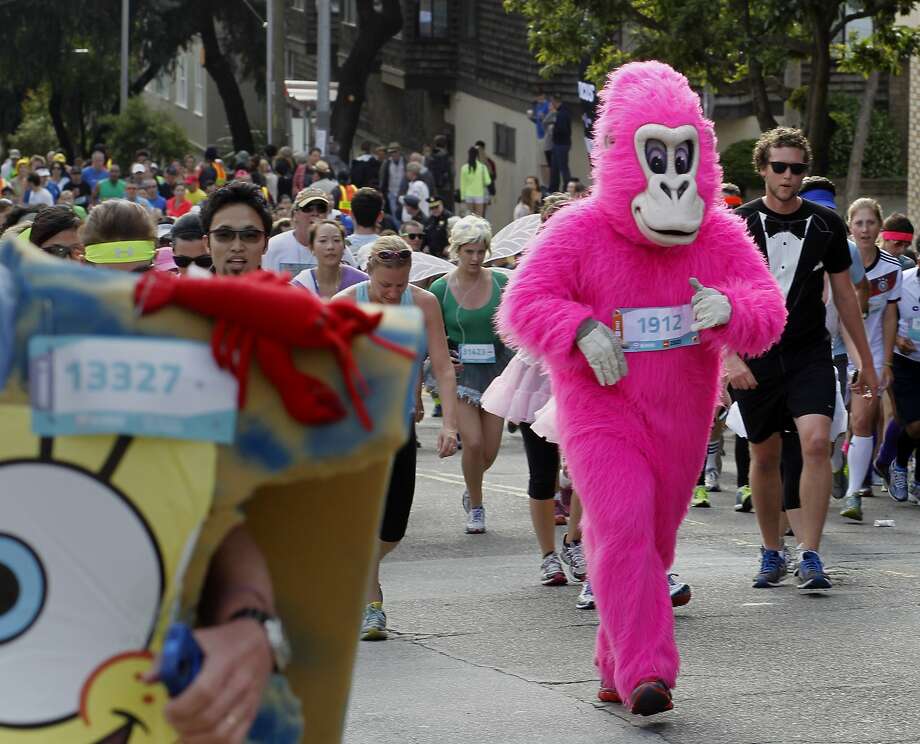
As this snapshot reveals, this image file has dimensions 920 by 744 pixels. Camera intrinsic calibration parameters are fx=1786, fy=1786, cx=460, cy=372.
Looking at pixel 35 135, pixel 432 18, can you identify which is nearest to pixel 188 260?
pixel 432 18

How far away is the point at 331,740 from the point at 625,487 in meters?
3.36

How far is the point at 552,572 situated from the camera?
885 cm

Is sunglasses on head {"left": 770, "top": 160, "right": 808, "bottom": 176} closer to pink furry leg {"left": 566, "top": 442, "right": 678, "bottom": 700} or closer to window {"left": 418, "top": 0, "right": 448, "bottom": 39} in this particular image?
pink furry leg {"left": 566, "top": 442, "right": 678, "bottom": 700}

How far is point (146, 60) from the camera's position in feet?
175

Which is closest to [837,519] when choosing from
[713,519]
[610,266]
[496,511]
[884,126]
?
[713,519]

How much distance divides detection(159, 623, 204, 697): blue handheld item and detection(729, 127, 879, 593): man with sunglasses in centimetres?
601

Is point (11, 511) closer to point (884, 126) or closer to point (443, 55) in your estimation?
point (884, 126)

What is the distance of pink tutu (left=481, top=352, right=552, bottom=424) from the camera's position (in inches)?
362

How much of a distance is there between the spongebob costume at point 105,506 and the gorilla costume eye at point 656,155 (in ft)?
13.9

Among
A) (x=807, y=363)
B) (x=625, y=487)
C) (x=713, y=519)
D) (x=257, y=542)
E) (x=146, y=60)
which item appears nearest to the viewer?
(x=257, y=542)

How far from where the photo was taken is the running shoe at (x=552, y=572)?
348 inches

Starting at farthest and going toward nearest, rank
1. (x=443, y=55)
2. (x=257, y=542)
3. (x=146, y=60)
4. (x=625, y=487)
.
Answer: (x=146, y=60), (x=443, y=55), (x=625, y=487), (x=257, y=542)

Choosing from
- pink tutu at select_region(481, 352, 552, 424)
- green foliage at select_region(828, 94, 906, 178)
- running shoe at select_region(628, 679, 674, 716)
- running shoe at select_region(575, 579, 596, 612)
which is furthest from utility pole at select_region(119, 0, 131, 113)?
running shoe at select_region(628, 679, 674, 716)

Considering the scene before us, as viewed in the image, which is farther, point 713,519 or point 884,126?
point 884,126
